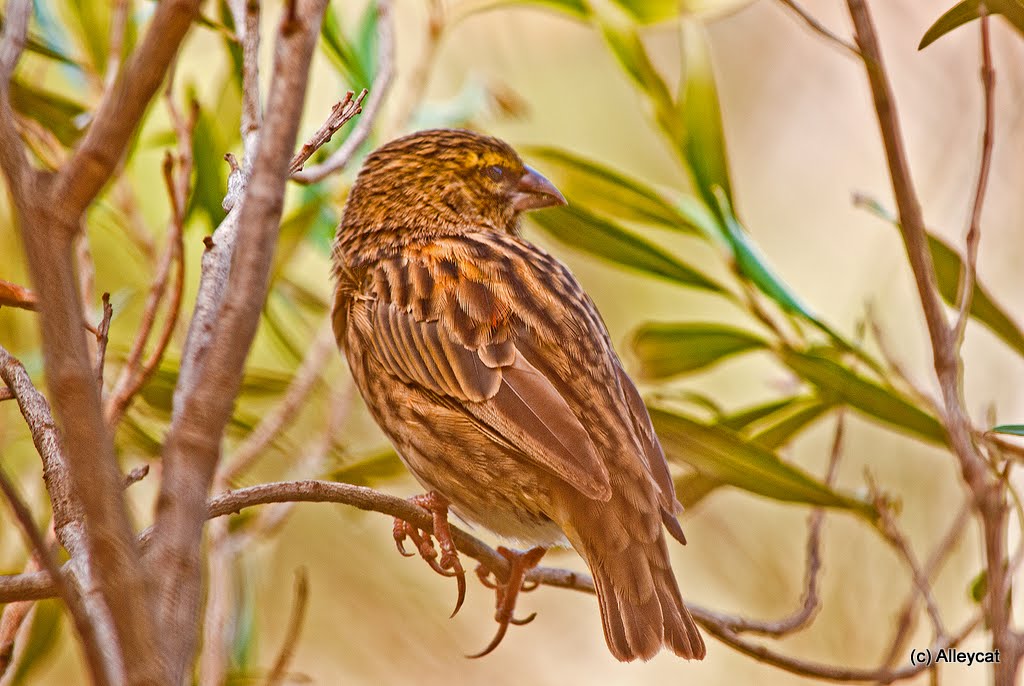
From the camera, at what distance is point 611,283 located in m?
6.54

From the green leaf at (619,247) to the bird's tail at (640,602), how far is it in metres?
0.97

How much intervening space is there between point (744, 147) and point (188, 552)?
6390mm

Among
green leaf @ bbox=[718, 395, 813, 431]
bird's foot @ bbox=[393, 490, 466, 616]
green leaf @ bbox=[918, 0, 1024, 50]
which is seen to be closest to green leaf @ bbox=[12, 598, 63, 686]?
bird's foot @ bbox=[393, 490, 466, 616]

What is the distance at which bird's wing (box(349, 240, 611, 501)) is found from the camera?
2.69m

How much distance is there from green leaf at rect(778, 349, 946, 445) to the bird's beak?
3.35 ft

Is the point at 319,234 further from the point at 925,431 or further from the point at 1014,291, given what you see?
the point at 1014,291

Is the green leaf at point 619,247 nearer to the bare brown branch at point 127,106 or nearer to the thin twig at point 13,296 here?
the thin twig at point 13,296

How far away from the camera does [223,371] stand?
1247 millimetres

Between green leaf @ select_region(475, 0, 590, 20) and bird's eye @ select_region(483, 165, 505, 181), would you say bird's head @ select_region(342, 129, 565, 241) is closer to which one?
bird's eye @ select_region(483, 165, 505, 181)

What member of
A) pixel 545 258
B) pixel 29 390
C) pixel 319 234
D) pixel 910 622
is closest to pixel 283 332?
pixel 319 234

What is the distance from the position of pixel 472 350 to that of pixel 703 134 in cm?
109

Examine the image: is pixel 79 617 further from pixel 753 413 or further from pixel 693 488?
pixel 753 413

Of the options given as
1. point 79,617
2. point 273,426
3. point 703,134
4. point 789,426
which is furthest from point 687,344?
point 79,617

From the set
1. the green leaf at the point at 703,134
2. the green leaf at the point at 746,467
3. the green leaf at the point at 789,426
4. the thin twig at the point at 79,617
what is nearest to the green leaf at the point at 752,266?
the green leaf at the point at 703,134
